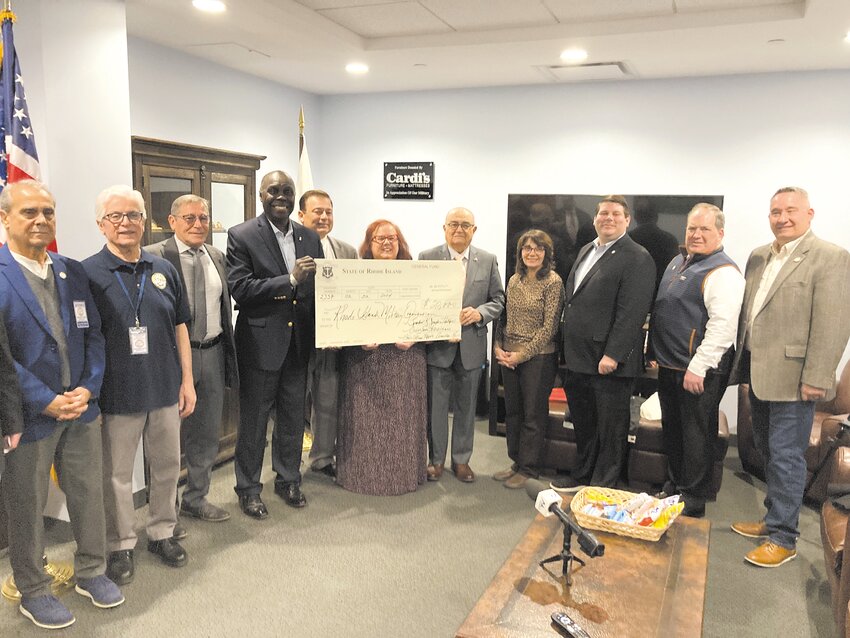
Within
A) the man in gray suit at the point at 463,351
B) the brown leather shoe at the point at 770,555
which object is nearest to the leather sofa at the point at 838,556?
the brown leather shoe at the point at 770,555

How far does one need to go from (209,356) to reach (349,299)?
696 mm

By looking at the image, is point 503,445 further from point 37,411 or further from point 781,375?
point 37,411

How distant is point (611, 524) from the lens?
89.0 inches

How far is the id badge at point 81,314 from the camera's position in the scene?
232 centimetres

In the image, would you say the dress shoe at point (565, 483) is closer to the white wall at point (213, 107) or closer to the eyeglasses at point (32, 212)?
the eyeglasses at point (32, 212)

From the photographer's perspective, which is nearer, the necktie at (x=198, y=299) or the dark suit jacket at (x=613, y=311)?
the necktie at (x=198, y=299)

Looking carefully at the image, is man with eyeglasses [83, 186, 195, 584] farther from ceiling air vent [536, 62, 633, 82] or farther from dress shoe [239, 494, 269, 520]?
ceiling air vent [536, 62, 633, 82]

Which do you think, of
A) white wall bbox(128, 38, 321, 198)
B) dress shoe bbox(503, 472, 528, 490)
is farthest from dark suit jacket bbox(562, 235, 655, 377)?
white wall bbox(128, 38, 321, 198)

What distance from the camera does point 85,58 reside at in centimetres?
298

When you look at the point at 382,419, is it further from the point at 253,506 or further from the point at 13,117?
the point at 13,117

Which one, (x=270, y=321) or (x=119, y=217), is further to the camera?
(x=270, y=321)

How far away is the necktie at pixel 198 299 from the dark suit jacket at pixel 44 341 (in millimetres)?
596

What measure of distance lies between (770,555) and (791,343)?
36.9 inches

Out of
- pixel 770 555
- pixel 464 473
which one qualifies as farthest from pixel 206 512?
pixel 770 555
